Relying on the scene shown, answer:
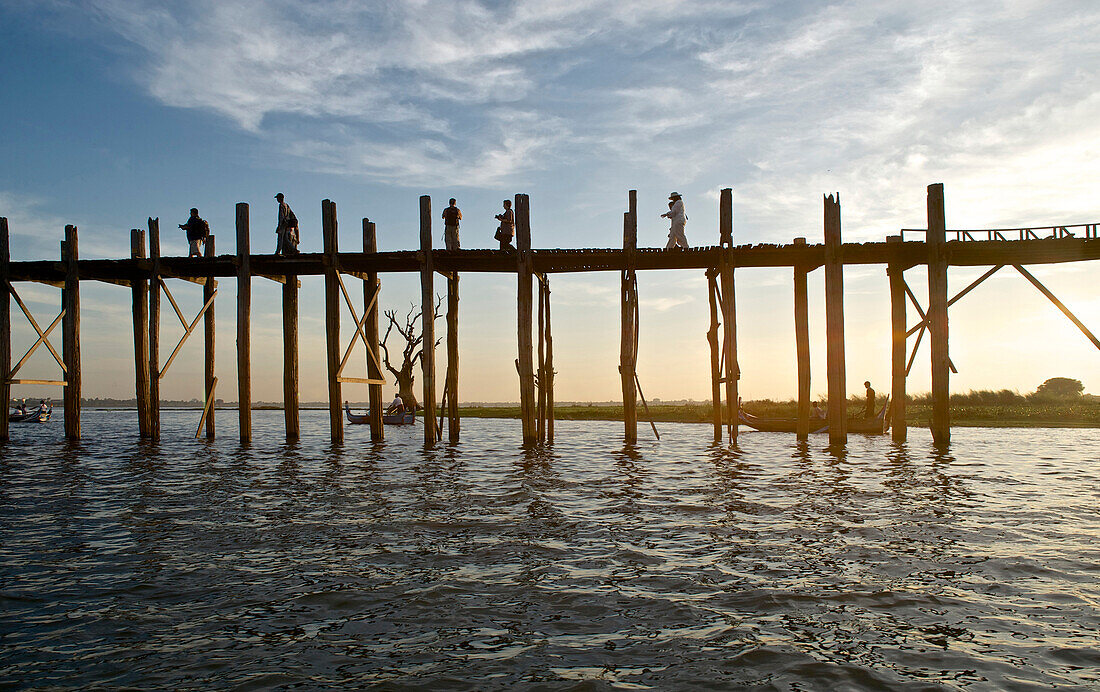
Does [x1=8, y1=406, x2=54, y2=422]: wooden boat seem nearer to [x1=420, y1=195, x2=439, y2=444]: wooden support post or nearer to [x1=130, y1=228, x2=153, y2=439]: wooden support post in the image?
[x1=130, y1=228, x2=153, y2=439]: wooden support post

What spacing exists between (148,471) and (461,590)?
1203 centimetres

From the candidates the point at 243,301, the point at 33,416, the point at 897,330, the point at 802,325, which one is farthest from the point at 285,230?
the point at 33,416

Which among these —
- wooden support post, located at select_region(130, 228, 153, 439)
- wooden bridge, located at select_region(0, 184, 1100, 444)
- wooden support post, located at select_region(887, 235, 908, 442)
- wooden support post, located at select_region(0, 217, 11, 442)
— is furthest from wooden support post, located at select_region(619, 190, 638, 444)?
wooden support post, located at select_region(0, 217, 11, 442)

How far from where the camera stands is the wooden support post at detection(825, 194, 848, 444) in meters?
17.6

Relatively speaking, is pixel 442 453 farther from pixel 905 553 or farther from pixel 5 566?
pixel 905 553

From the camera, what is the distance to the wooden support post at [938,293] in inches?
692

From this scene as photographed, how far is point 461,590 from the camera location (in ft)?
21.1

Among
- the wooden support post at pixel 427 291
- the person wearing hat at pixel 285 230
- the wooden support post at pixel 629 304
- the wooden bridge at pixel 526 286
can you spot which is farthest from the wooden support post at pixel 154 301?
the wooden support post at pixel 629 304

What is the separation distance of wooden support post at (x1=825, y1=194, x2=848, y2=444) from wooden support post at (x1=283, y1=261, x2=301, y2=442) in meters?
14.5

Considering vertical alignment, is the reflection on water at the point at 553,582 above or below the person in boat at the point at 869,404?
below

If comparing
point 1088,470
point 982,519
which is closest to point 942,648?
point 982,519

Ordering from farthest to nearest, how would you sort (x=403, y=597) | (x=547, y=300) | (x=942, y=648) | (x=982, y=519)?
(x=547, y=300) < (x=982, y=519) < (x=403, y=597) < (x=942, y=648)

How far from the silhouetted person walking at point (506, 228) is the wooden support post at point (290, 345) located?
6342 millimetres

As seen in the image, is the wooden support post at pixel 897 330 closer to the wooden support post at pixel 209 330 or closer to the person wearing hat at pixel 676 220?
the person wearing hat at pixel 676 220
